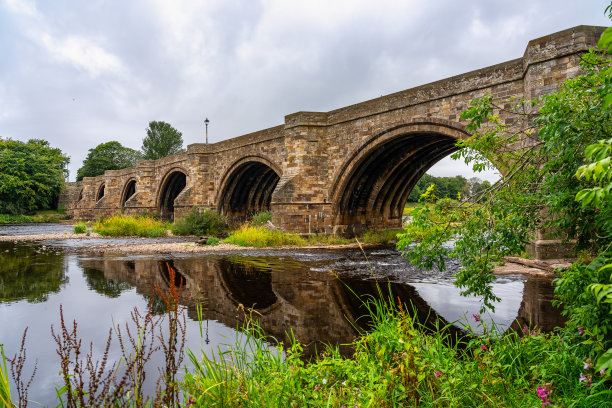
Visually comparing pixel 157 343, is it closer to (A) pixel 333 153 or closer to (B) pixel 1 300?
(B) pixel 1 300

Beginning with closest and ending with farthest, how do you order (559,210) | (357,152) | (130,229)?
(559,210) → (357,152) → (130,229)

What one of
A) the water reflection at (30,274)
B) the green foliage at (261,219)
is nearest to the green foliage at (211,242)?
the green foliage at (261,219)

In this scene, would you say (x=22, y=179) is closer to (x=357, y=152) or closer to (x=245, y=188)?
(x=245, y=188)

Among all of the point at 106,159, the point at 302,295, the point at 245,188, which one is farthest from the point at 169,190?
the point at 106,159

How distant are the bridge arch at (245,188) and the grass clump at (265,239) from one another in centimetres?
716

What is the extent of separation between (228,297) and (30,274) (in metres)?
5.33

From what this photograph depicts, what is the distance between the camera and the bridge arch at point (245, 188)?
21766mm

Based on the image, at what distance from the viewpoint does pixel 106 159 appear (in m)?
54.4

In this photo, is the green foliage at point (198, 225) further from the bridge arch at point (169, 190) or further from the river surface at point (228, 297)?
the bridge arch at point (169, 190)

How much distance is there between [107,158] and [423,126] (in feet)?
178

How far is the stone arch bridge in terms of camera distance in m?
9.12

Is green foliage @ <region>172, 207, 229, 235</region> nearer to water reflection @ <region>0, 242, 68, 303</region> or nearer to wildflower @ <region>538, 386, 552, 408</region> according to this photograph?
water reflection @ <region>0, 242, 68, 303</region>

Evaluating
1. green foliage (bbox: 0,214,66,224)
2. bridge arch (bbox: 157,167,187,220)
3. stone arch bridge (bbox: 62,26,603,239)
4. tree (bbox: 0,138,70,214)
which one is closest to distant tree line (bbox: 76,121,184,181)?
tree (bbox: 0,138,70,214)

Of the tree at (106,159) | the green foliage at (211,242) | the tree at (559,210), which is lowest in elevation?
the green foliage at (211,242)
